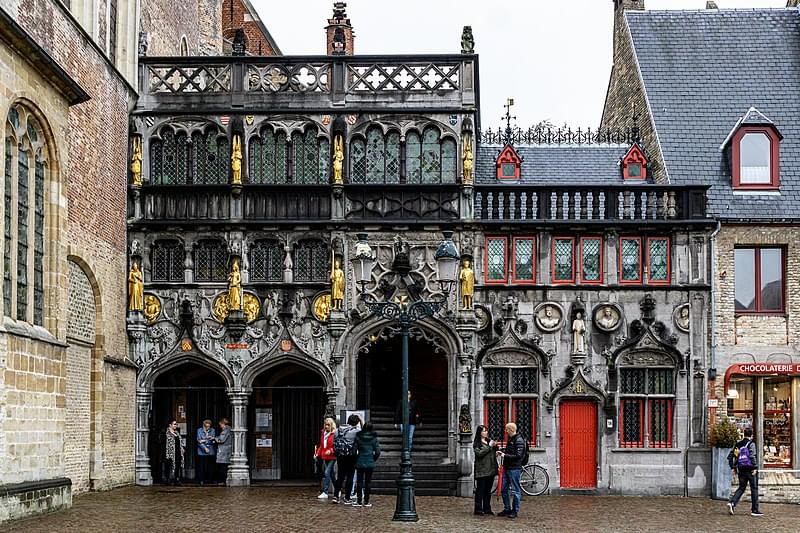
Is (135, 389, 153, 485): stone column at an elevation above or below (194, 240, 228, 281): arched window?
below

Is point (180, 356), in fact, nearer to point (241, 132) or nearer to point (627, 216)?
point (241, 132)

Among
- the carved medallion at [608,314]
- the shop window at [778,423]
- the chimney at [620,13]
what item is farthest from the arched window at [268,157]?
the shop window at [778,423]

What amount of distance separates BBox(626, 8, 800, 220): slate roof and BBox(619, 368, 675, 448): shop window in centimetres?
415

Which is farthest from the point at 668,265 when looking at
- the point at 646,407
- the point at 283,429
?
the point at 283,429

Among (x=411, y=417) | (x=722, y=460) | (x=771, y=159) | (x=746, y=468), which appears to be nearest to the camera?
(x=746, y=468)

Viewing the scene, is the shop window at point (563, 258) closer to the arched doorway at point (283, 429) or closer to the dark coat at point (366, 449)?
the arched doorway at point (283, 429)

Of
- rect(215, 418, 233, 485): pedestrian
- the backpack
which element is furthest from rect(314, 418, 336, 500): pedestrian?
rect(215, 418, 233, 485): pedestrian

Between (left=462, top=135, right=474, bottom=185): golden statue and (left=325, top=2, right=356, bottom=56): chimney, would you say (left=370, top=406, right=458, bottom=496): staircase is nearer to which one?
(left=462, top=135, right=474, bottom=185): golden statue

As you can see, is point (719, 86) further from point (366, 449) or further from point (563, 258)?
point (366, 449)

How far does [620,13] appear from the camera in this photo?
3675 centimetres

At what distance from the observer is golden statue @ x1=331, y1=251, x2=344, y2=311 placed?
31203 millimetres

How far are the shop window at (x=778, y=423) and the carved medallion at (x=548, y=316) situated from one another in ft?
16.5

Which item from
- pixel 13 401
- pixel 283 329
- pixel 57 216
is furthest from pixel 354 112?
pixel 13 401

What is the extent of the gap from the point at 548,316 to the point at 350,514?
909cm
